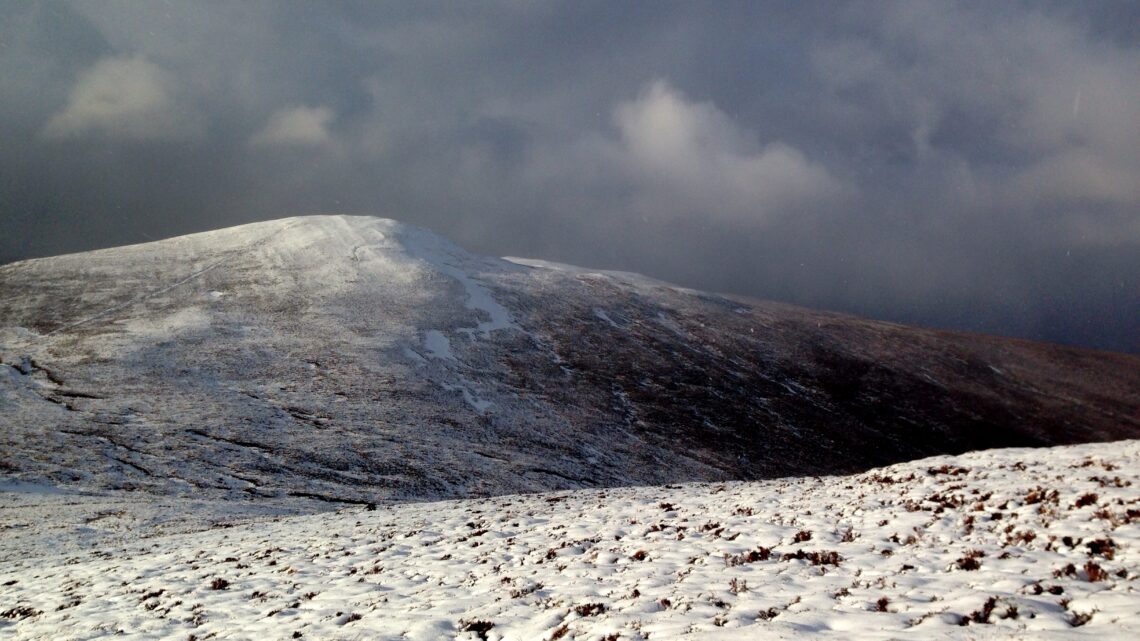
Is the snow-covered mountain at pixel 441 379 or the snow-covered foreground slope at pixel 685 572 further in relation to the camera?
the snow-covered mountain at pixel 441 379

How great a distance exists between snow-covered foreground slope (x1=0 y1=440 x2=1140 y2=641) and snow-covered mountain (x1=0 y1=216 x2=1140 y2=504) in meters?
16.6

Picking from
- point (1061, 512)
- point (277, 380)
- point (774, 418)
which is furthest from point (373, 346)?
point (1061, 512)

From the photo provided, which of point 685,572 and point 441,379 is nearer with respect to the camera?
point 685,572

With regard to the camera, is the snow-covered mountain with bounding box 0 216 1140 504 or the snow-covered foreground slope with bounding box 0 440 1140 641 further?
the snow-covered mountain with bounding box 0 216 1140 504

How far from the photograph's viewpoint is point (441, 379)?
54.8 metres

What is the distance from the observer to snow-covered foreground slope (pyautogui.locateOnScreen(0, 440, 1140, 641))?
9.34 meters

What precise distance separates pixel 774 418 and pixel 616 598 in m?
53.5

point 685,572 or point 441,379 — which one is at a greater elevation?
point 441,379

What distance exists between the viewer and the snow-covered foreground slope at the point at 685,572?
9.34 meters

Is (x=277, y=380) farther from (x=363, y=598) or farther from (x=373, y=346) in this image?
(x=363, y=598)

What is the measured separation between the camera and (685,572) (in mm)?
12328

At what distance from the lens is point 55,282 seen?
69.4m

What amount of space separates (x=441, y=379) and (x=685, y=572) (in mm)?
44378

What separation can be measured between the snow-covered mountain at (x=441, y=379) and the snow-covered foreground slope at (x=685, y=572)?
16565mm
